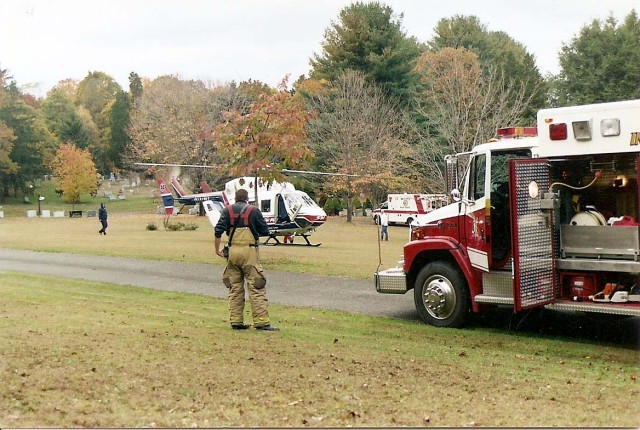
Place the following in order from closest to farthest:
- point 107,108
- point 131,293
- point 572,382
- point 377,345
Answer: point 572,382, point 377,345, point 131,293, point 107,108

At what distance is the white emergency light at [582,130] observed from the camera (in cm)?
952

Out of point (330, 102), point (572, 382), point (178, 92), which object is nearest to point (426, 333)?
point (572, 382)

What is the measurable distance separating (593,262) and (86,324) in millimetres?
6974

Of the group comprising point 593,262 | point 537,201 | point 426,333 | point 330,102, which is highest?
point 330,102

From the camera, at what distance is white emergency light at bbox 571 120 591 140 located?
9523 mm

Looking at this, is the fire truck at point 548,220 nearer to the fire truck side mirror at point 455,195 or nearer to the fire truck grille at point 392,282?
the fire truck side mirror at point 455,195

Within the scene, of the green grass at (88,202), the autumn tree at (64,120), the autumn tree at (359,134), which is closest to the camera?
the autumn tree at (359,134)

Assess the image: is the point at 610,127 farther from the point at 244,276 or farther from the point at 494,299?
the point at 244,276

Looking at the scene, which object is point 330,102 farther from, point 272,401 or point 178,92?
point 272,401

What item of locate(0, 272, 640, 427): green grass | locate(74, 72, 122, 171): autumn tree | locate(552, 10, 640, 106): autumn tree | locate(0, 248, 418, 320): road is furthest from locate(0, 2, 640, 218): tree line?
locate(0, 272, 640, 427): green grass

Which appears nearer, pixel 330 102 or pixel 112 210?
pixel 330 102

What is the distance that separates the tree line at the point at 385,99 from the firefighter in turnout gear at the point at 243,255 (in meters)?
23.0

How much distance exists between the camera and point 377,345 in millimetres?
9508

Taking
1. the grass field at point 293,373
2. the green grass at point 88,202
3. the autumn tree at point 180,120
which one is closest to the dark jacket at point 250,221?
the grass field at point 293,373
